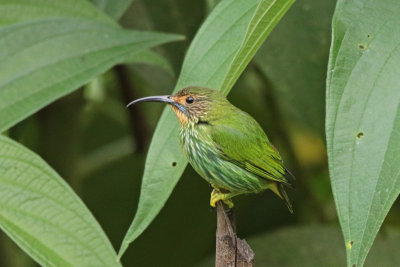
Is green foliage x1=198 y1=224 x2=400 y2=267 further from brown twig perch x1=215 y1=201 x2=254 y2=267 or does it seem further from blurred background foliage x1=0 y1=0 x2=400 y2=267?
brown twig perch x1=215 y1=201 x2=254 y2=267

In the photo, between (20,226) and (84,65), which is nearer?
(20,226)

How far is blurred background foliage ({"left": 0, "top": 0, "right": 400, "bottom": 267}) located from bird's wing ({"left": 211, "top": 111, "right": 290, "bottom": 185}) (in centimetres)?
38

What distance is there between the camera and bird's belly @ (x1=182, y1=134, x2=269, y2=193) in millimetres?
2188

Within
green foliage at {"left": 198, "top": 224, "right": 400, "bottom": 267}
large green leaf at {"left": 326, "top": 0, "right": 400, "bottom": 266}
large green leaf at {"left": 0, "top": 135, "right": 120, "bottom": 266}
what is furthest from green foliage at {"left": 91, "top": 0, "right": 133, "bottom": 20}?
green foliage at {"left": 198, "top": 224, "right": 400, "bottom": 267}

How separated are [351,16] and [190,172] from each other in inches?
84.2

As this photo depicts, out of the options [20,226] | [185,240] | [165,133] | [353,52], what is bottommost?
[185,240]

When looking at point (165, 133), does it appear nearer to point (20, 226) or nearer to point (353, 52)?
point (20, 226)

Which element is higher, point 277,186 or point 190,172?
point 277,186

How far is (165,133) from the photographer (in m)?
2.00

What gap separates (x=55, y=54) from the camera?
236 centimetres

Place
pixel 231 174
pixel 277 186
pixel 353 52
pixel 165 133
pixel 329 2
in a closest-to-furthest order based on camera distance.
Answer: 1. pixel 353 52
2. pixel 165 133
3. pixel 231 174
4. pixel 277 186
5. pixel 329 2

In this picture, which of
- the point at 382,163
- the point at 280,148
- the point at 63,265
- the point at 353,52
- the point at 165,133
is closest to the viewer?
the point at 382,163

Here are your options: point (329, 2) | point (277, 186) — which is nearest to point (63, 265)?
point (277, 186)

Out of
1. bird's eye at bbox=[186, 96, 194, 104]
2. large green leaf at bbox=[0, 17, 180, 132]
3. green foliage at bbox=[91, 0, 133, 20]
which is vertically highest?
green foliage at bbox=[91, 0, 133, 20]
